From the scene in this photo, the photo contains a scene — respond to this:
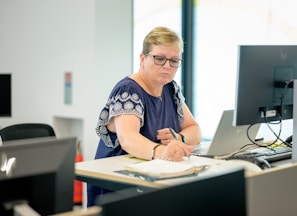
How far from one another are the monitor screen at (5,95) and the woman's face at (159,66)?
9.18 feet

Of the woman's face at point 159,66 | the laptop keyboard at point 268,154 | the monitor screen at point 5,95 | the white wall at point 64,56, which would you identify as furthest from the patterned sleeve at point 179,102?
the monitor screen at point 5,95

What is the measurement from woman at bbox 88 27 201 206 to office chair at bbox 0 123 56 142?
88 cm

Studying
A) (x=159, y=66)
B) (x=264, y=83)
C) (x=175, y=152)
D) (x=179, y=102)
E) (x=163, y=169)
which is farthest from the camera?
(x=179, y=102)

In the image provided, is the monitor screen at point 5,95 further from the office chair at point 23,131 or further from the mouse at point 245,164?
A: the mouse at point 245,164

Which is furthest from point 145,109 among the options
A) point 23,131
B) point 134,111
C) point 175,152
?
point 23,131

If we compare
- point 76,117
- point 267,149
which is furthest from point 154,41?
point 76,117

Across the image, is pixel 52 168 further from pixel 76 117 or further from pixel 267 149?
pixel 76 117

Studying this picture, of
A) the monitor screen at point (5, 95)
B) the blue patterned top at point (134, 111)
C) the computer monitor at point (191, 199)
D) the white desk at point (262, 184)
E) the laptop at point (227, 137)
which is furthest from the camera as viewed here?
the monitor screen at point (5, 95)

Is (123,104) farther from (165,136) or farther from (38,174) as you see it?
(38,174)

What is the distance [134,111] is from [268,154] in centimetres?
65

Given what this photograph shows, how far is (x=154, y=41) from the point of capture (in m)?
2.25

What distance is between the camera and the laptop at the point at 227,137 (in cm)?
210

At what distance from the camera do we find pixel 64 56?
174 inches

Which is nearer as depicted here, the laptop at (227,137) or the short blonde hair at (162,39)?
the laptop at (227,137)
